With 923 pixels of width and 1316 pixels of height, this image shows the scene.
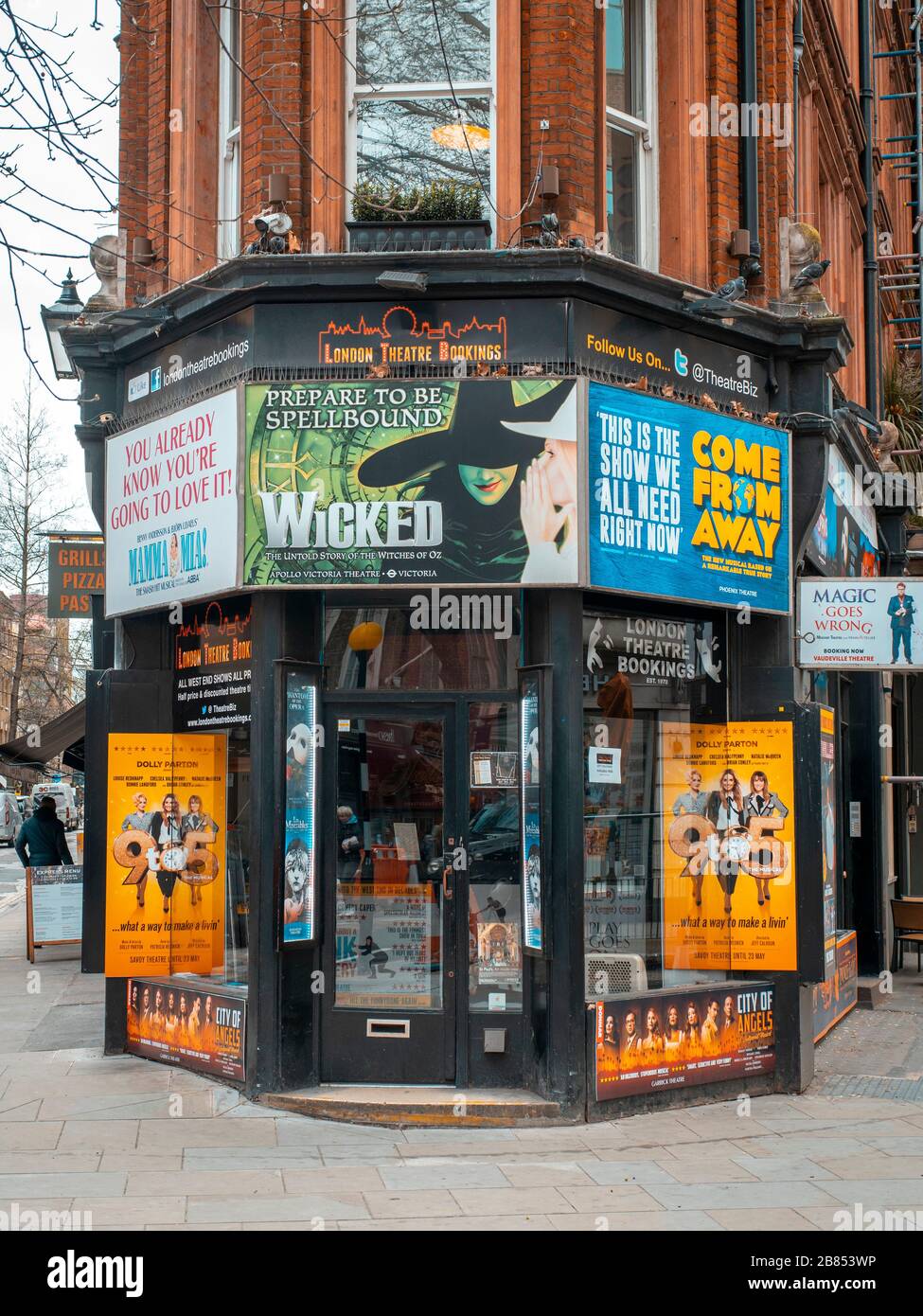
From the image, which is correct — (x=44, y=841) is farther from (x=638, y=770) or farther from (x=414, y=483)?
(x=414, y=483)

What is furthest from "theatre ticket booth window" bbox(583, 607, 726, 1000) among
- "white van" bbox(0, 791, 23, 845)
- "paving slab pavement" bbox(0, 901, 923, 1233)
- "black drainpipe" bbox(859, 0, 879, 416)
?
"white van" bbox(0, 791, 23, 845)

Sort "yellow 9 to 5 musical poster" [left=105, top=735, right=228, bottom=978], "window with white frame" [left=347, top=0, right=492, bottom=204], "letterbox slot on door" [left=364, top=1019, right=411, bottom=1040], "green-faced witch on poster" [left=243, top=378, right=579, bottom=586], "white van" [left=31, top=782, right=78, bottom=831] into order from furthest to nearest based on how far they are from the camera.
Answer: "white van" [left=31, top=782, right=78, bottom=831] → "yellow 9 to 5 musical poster" [left=105, top=735, right=228, bottom=978] → "window with white frame" [left=347, top=0, right=492, bottom=204] → "letterbox slot on door" [left=364, top=1019, right=411, bottom=1040] → "green-faced witch on poster" [left=243, top=378, right=579, bottom=586]

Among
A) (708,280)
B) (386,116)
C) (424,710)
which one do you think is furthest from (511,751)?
(386,116)

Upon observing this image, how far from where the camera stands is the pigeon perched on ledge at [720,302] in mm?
9883

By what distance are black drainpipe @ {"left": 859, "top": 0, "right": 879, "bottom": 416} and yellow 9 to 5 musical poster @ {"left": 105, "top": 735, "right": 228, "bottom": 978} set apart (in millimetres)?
9772

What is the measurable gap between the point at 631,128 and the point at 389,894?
5814mm

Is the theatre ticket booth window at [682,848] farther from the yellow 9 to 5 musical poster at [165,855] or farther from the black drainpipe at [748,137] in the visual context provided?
the black drainpipe at [748,137]

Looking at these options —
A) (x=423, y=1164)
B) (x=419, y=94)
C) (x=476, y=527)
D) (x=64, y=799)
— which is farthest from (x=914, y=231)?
(x=64, y=799)

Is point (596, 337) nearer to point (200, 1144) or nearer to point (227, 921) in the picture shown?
point (227, 921)

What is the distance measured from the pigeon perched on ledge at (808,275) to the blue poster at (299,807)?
480 cm

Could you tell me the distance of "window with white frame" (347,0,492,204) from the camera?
10.0m

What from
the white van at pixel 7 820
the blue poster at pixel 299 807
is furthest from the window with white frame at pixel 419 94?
the white van at pixel 7 820

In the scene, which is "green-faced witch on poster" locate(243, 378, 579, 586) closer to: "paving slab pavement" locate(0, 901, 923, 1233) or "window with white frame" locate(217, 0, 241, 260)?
"window with white frame" locate(217, 0, 241, 260)

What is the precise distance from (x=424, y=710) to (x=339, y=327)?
2544 mm
